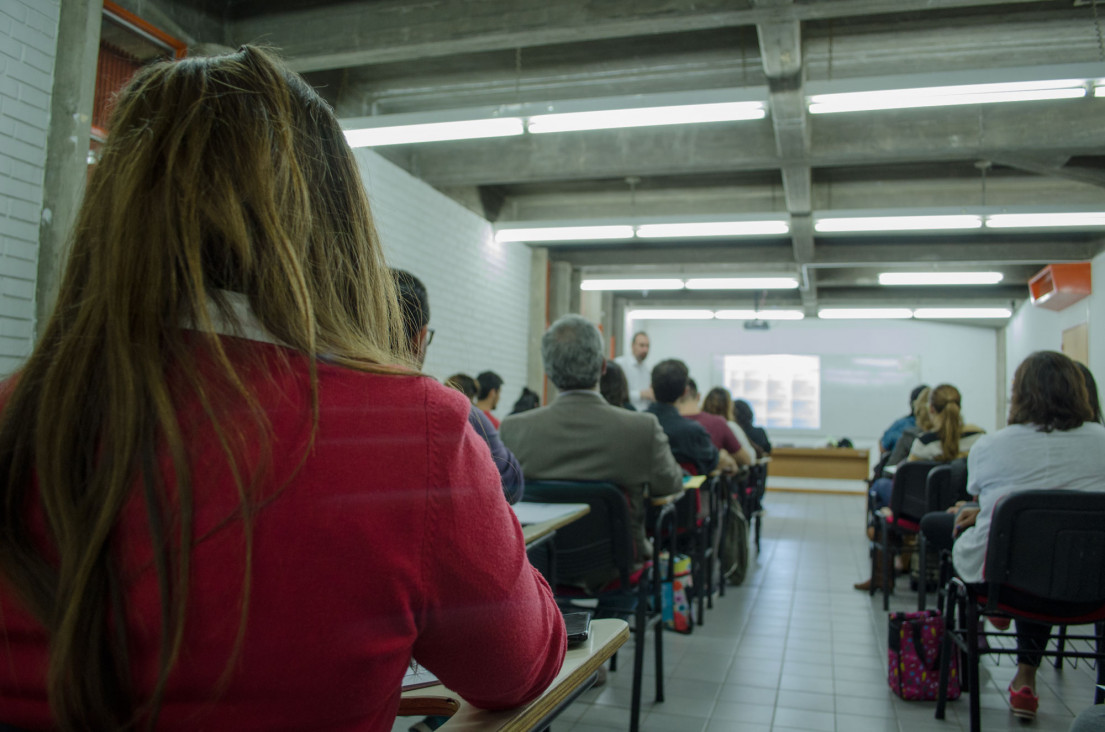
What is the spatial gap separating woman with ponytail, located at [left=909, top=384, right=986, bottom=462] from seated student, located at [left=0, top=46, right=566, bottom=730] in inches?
164

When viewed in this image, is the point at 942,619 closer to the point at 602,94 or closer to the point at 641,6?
the point at 641,6

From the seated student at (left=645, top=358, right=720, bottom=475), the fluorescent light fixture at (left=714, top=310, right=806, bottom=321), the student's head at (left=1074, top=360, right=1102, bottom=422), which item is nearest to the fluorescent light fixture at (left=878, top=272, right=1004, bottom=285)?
the fluorescent light fixture at (left=714, top=310, right=806, bottom=321)

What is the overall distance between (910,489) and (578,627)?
11.3 ft

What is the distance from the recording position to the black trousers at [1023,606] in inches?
90.0

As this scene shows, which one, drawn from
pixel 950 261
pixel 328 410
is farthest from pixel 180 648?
pixel 950 261

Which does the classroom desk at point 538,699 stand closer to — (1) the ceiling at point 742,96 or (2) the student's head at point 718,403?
(1) the ceiling at point 742,96

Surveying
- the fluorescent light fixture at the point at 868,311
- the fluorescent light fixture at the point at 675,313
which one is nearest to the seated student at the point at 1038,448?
the fluorescent light fixture at the point at 868,311

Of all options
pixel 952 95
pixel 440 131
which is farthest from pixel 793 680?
pixel 440 131

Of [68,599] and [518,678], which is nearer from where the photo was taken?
[68,599]

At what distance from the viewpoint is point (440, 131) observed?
445 cm

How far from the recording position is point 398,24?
442cm

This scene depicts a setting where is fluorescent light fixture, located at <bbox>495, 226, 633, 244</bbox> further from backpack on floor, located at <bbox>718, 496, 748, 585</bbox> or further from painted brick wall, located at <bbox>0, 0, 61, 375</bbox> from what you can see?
painted brick wall, located at <bbox>0, 0, 61, 375</bbox>

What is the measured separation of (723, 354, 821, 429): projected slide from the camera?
1271cm

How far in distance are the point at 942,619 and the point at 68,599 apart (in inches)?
118
